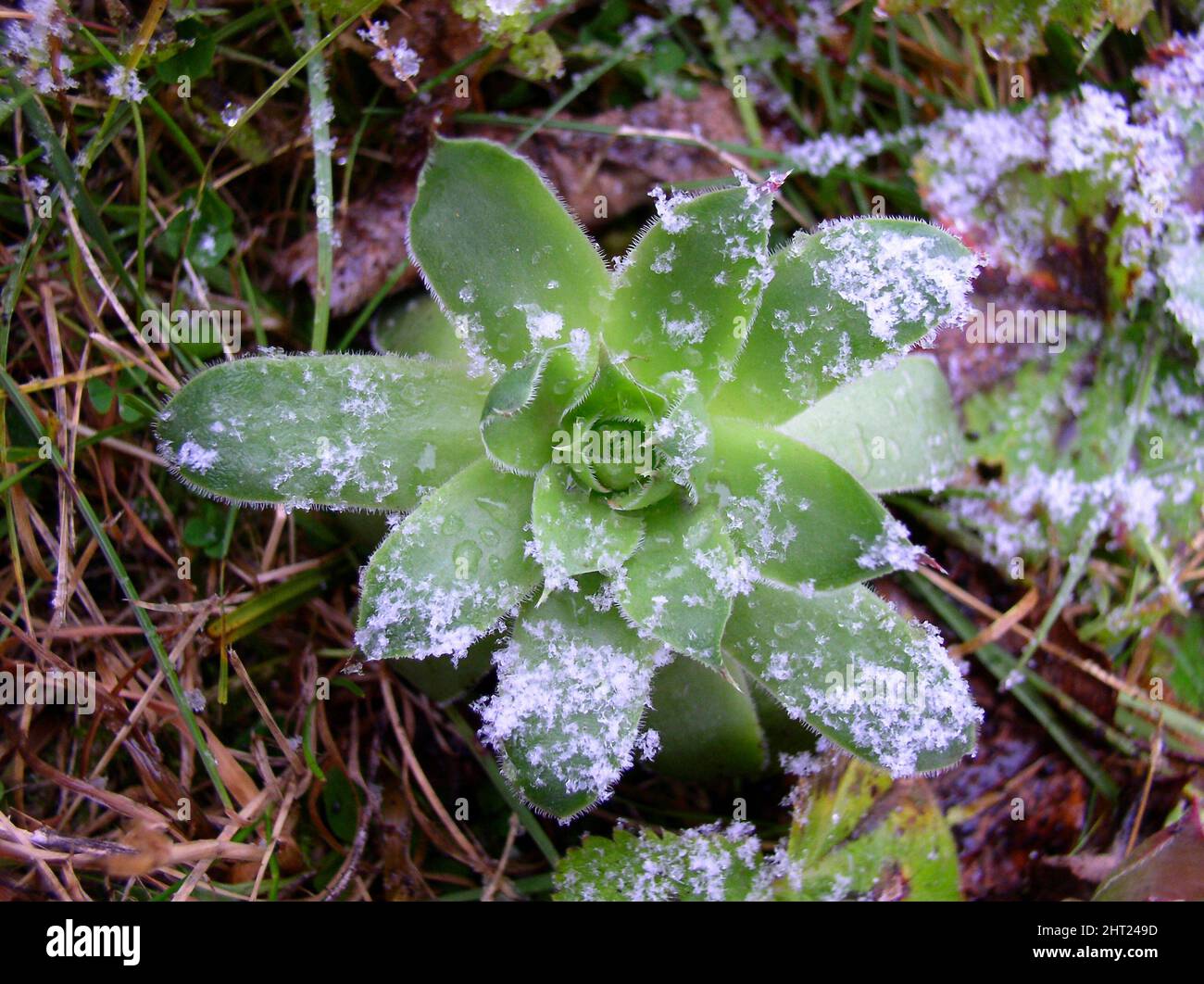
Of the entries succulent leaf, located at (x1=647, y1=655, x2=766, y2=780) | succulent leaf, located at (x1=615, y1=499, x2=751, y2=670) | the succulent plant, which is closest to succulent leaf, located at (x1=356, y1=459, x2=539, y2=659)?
the succulent plant

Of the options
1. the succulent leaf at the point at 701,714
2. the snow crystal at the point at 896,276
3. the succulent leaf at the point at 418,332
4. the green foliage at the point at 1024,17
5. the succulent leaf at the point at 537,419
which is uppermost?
the green foliage at the point at 1024,17

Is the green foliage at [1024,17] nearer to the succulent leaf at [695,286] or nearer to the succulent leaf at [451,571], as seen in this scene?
the succulent leaf at [695,286]

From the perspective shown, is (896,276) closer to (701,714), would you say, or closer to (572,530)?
(572,530)

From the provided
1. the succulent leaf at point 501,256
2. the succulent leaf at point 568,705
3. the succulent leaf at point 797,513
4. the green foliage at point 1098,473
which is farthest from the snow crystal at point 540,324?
the green foliage at point 1098,473

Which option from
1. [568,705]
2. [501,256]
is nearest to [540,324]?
[501,256]

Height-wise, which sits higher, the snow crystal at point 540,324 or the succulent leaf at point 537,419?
the snow crystal at point 540,324
